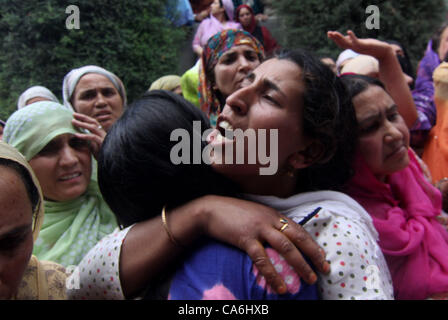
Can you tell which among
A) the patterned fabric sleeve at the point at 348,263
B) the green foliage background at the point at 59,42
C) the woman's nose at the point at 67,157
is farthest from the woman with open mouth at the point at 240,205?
the green foliage background at the point at 59,42

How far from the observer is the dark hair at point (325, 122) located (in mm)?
1308

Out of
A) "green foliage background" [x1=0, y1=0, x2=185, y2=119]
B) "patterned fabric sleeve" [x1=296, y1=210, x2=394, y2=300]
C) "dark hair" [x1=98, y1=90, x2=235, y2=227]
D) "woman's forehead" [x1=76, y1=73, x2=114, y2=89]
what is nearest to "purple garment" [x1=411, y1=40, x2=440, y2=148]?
"patterned fabric sleeve" [x1=296, y1=210, x2=394, y2=300]

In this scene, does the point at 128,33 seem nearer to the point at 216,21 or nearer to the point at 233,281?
the point at 216,21

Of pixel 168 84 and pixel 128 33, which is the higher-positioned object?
pixel 128 33

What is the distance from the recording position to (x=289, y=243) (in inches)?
41.8

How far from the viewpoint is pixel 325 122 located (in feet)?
4.31

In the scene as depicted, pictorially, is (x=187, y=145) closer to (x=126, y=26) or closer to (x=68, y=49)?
(x=68, y=49)

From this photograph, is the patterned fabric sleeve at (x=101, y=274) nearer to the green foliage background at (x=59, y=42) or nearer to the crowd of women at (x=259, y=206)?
the crowd of women at (x=259, y=206)

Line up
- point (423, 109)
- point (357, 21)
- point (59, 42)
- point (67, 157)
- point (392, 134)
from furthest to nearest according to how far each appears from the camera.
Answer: point (357, 21)
point (59, 42)
point (423, 109)
point (67, 157)
point (392, 134)

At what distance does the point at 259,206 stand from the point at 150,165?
1.38 feet

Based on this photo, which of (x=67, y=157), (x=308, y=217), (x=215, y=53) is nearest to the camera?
(x=308, y=217)

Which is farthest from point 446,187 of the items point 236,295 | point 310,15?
point 310,15

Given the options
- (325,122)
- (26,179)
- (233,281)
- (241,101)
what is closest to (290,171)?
(325,122)

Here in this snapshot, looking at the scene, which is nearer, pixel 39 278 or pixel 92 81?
pixel 39 278
